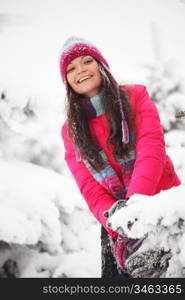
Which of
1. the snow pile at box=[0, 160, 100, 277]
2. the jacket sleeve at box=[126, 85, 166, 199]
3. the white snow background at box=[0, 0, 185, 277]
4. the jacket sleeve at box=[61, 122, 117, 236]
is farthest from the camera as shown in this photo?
the white snow background at box=[0, 0, 185, 277]

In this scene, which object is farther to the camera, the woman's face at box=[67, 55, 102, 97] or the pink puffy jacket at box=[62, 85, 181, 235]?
the woman's face at box=[67, 55, 102, 97]

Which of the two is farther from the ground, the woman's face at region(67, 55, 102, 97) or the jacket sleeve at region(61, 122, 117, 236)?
the woman's face at region(67, 55, 102, 97)

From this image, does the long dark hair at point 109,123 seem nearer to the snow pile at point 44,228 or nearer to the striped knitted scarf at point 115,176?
the striped knitted scarf at point 115,176

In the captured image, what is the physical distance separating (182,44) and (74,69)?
198 cm

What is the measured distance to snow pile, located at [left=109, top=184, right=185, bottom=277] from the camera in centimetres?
52

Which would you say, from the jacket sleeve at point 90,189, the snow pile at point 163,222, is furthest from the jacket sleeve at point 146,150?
the snow pile at point 163,222

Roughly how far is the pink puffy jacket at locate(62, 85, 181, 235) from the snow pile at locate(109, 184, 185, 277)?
1.04 feet

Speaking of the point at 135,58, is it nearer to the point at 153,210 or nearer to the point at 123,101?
the point at 123,101

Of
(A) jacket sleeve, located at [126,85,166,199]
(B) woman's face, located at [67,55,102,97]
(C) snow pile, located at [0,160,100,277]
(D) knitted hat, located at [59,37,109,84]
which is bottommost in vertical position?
(C) snow pile, located at [0,160,100,277]

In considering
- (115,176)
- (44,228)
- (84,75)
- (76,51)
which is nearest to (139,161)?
(115,176)

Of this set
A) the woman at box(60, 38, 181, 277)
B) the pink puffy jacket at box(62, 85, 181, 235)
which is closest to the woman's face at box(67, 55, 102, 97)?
the woman at box(60, 38, 181, 277)

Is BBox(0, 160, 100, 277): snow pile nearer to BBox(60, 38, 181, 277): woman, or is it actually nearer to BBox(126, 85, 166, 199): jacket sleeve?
BBox(60, 38, 181, 277): woman

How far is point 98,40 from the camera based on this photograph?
3.10 metres

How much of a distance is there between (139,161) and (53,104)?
1.56m
